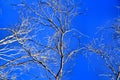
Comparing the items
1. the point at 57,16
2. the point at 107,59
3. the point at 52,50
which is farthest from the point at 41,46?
the point at 107,59

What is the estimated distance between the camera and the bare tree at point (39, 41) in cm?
524

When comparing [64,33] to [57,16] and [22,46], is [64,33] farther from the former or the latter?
[22,46]

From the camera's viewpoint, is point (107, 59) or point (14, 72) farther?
point (107, 59)

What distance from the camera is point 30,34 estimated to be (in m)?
5.55

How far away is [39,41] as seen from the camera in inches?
221

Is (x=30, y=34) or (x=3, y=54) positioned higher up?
(x=30, y=34)

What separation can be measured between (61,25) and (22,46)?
70 centimetres

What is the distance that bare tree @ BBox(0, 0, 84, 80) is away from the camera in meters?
5.24

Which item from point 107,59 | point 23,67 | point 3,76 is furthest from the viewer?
point 107,59

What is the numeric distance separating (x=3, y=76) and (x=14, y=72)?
13.5 inches

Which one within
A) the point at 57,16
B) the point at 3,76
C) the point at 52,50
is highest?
the point at 57,16

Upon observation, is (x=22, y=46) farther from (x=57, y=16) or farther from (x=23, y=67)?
(x=57, y=16)

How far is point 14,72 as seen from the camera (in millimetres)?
5375

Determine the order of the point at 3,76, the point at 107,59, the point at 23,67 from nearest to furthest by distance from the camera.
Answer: the point at 3,76, the point at 23,67, the point at 107,59
